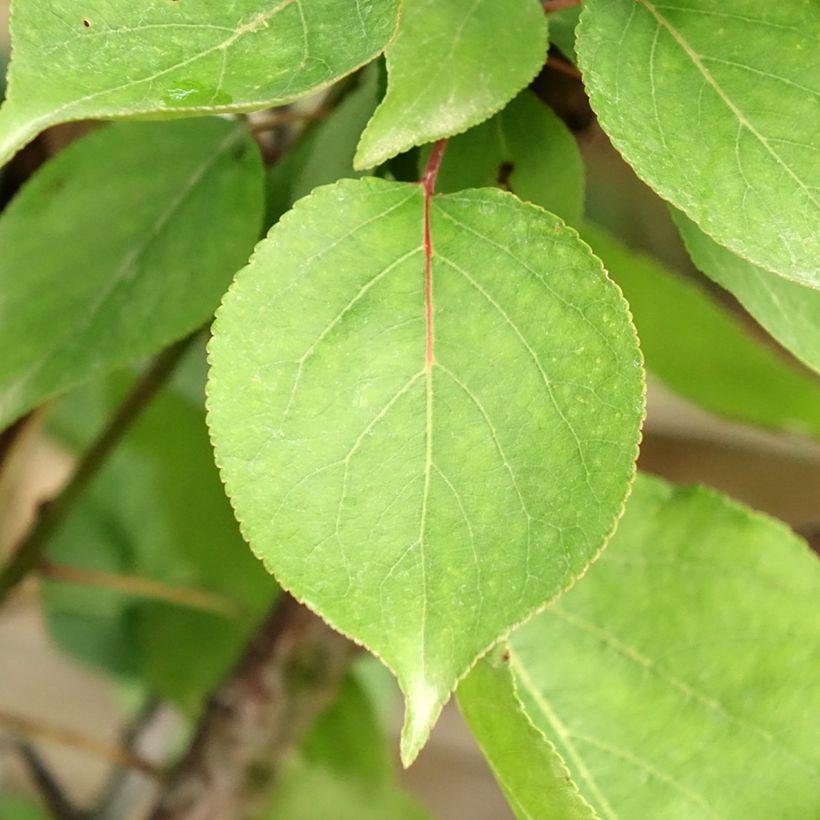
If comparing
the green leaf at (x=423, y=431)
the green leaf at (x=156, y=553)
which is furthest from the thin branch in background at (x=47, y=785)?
the green leaf at (x=423, y=431)

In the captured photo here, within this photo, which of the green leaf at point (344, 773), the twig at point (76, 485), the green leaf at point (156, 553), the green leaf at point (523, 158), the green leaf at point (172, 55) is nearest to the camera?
the green leaf at point (172, 55)

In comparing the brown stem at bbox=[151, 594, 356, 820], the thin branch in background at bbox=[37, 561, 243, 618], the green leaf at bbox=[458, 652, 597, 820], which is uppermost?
the green leaf at bbox=[458, 652, 597, 820]

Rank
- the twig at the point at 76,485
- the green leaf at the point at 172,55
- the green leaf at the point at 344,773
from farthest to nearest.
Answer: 1. the green leaf at the point at 344,773
2. the twig at the point at 76,485
3. the green leaf at the point at 172,55

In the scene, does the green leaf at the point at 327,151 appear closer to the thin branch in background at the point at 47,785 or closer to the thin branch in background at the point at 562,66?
the thin branch in background at the point at 562,66

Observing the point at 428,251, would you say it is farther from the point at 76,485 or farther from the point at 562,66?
the point at 76,485

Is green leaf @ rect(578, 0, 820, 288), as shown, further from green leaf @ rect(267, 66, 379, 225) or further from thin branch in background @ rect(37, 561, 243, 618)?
thin branch in background @ rect(37, 561, 243, 618)

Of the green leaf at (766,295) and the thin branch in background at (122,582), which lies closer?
the green leaf at (766,295)

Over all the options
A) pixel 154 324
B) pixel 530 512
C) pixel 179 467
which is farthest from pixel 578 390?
pixel 179 467

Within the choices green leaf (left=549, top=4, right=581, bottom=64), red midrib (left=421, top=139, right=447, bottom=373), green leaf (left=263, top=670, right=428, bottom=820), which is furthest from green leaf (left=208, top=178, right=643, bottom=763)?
green leaf (left=263, top=670, right=428, bottom=820)
